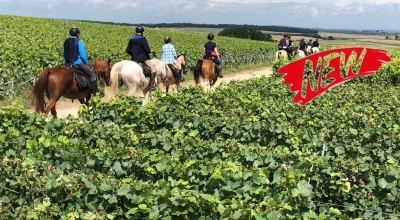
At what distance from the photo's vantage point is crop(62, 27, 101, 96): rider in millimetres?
10195

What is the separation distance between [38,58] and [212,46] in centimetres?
670

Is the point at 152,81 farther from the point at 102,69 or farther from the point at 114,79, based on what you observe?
the point at 102,69

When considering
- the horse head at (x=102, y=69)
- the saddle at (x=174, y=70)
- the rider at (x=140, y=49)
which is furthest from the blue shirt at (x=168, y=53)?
the horse head at (x=102, y=69)

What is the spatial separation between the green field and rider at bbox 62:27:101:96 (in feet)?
8.36

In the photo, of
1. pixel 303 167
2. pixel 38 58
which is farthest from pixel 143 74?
pixel 303 167

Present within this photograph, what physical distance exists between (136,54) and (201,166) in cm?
908

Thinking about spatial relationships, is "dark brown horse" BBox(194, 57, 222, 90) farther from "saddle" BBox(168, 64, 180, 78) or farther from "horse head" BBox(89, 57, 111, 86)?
"horse head" BBox(89, 57, 111, 86)

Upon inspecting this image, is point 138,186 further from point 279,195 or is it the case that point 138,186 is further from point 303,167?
point 303,167

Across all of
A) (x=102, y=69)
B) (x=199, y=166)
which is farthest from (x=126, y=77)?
(x=199, y=166)

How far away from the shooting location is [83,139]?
6277 millimetres

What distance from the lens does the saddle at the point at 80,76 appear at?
34.2 feet

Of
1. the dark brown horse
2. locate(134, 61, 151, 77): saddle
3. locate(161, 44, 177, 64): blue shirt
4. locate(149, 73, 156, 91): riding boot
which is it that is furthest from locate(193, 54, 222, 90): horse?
locate(134, 61, 151, 77): saddle

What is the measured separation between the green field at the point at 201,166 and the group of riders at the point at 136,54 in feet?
8.52

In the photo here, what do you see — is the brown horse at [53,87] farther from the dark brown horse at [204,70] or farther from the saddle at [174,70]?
the dark brown horse at [204,70]
